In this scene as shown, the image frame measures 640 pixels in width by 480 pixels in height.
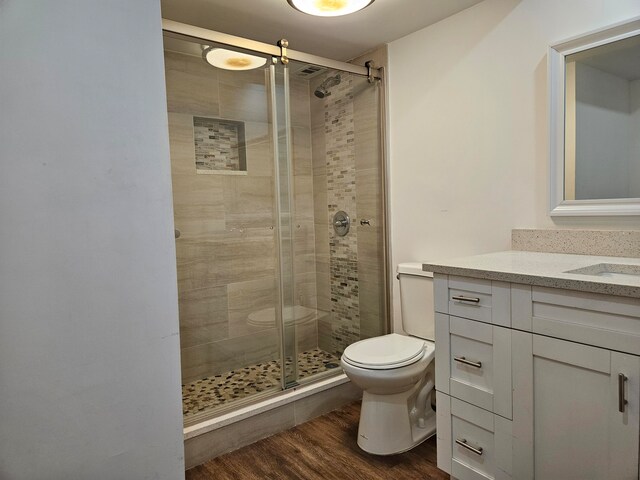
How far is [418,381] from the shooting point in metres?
2.01

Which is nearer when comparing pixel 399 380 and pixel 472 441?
pixel 472 441

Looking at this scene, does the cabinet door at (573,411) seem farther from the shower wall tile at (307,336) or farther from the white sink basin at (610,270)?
the shower wall tile at (307,336)

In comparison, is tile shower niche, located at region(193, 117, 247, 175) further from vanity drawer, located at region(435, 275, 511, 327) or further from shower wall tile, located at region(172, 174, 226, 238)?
vanity drawer, located at region(435, 275, 511, 327)

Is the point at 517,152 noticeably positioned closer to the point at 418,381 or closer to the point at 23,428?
the point at 418,381

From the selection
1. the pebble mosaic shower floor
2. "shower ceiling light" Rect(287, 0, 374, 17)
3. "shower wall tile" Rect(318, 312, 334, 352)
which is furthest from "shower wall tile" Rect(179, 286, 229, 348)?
"shower ceiling light" Rect(287, 0, 374, 17)

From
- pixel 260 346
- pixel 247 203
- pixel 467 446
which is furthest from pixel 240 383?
pixel 467 446

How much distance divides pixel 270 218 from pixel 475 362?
1.33 metres

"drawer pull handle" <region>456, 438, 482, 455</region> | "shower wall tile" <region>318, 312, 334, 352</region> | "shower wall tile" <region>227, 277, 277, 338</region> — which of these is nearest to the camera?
"drawer pull handle" <region>456, 438, 482, 455</region>

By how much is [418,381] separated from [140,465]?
1.24m

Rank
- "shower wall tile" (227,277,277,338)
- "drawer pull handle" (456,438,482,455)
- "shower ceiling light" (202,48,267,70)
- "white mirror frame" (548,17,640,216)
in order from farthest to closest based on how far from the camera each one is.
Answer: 1. "shower wall tile" (227,277,277,338)
2. "shower ceiling light" (202,48,267,70)
3. "white mirror frame" (548,17,640,216)
4. "drawer pull handle" (456,438,482,455)

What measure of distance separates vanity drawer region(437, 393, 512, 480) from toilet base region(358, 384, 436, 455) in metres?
0.29

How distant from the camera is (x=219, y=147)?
242cm

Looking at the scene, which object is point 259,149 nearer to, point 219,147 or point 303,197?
point 219,147

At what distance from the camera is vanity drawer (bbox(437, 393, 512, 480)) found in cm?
148
